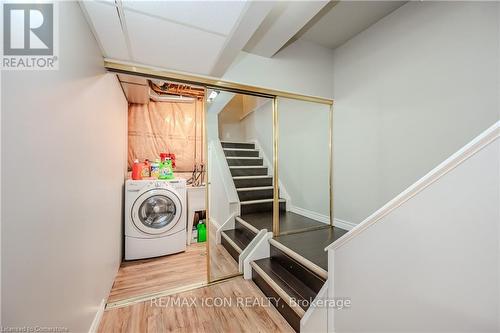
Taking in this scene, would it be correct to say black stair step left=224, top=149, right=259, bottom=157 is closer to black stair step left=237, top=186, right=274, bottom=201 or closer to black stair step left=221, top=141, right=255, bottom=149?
black stair step left=221, top=141, right=255, bottom=149

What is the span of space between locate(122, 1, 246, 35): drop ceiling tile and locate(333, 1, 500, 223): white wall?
1.88 meters

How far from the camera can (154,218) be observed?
2.76 m

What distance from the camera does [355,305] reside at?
4.12 feet

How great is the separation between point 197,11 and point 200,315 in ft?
7.40

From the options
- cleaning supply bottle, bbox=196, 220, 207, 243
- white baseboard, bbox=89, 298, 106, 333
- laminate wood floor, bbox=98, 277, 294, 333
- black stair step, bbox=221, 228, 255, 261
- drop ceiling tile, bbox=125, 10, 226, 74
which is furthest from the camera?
cleaning supply bottle, bbox=196, 220, 207, 243

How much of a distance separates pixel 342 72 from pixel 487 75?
1420mm

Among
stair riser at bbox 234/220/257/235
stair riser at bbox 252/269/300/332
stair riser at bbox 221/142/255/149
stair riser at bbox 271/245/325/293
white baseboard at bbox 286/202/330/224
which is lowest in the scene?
stair riser at bbox 252/269/300/332

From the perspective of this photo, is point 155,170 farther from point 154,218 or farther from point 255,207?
point 255,207

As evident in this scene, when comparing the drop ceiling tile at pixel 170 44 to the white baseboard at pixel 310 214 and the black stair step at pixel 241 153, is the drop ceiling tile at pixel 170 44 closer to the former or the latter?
the black stair step at pixel 241 153

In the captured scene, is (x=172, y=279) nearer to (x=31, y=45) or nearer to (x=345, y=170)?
(x=31, y=45)

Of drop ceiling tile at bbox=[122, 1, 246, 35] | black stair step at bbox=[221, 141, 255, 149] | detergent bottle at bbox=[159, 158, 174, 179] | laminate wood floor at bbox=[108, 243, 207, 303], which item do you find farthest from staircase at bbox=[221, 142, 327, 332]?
drop ceiling tile at bbox=[122, 1, 246, 35]

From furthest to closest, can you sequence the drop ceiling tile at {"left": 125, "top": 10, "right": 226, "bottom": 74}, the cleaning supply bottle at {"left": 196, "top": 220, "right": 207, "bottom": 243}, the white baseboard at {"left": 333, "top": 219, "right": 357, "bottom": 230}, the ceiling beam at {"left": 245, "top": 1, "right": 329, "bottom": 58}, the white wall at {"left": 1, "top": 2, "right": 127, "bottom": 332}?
the cleaning supply bottle at {"left": 196, "top": 220, "right": 207, "bottom": 243}, the white baseboard at {"left": 333, "top": 219, "right": 357, "bottom": 230}, the ceiling beam at {"left": 245, "top": 1, "right": 329, "bottom": 58}, the drop ceiling tile at {"left": 125, "top": 10, "right": 226, "bottom": 74}, the white wall at {"left": 1, "top": 2, "right": 127, "bottom": 332}

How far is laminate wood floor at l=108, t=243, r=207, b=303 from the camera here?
2.04 metres

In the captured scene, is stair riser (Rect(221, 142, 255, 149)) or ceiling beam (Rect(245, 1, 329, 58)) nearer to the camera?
ceiling beam (Rect(245, 1, 329, 58))
